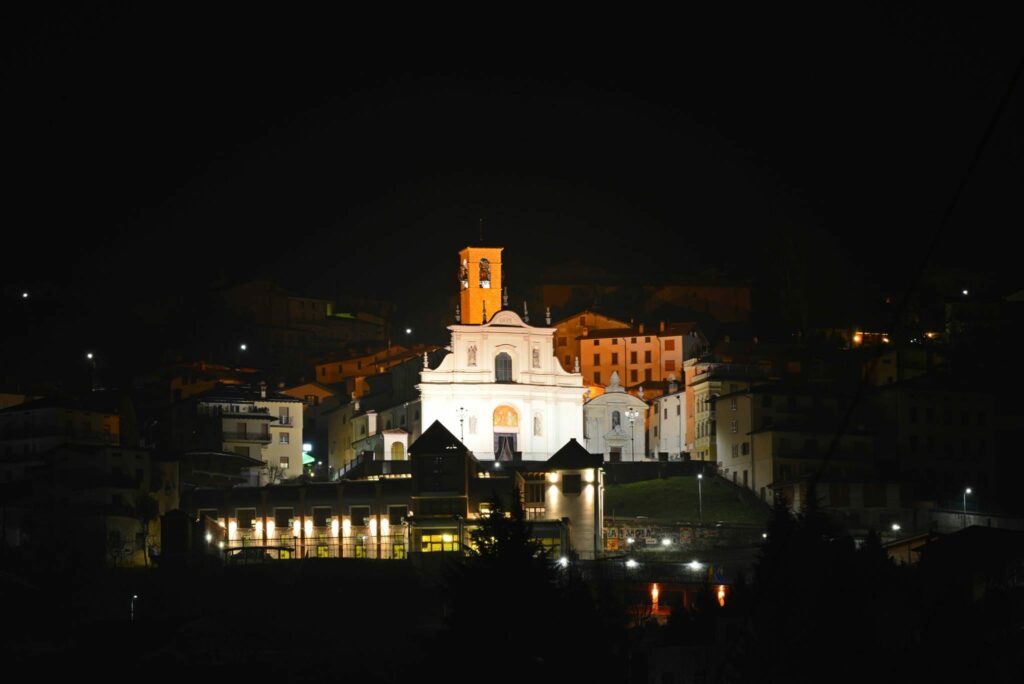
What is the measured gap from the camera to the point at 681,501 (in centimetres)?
9131

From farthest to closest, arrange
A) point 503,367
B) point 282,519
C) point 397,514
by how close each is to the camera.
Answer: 1. point 503,367
2. point 282,519
3. point 397,514

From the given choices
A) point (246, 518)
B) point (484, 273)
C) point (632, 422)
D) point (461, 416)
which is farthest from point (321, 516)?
point (484, 273)

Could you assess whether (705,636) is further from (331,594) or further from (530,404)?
(530,404)

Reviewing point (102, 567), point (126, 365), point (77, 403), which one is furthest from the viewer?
point (126, 365)

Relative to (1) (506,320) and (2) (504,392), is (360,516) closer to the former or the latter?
(2) (504,392)

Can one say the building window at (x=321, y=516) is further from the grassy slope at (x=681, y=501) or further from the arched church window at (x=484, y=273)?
the arched church window at (x=484, y=273)

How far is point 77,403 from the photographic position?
9719 centimetres

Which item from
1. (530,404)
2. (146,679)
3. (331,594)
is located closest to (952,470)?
(530,404)

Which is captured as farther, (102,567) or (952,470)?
(952,470)

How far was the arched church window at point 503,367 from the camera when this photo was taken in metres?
107

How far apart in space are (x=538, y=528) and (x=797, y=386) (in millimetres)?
28292

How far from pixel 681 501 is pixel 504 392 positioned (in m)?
17.6

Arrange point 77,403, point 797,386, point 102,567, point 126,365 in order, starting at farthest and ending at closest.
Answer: point 126,365
point 797,386
point 77,403
point 102,567

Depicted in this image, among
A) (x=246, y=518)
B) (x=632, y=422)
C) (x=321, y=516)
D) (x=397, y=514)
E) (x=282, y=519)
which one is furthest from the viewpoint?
(x=632, y=422)
